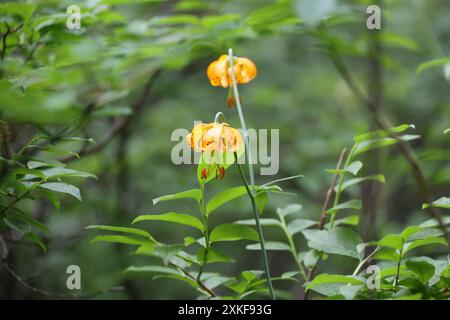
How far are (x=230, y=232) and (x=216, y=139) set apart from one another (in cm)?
16

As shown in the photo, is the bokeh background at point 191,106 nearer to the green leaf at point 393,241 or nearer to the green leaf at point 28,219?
the green leaf at point 28,219

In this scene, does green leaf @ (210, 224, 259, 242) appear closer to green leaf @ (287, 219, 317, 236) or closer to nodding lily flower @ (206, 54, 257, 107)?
green leaf @ (287, 219, 317, 236)

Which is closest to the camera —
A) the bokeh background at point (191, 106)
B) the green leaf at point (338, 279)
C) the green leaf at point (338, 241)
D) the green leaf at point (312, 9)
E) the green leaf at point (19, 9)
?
the green leaf at point (312, 9)

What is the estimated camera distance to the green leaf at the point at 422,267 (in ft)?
2.67

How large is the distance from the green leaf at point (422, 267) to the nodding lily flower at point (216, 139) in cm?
32

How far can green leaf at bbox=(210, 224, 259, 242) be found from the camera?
917 millimetres

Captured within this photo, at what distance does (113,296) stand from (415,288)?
1643 mm

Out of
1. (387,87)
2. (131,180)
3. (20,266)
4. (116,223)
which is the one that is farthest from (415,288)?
(387,87)

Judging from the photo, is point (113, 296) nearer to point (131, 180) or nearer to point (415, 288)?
point (131, 180)

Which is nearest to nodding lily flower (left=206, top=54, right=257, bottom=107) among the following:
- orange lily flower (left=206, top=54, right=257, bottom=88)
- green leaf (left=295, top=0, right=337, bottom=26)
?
orange lily flower (left=206, top=54, right=257, bottom=88)

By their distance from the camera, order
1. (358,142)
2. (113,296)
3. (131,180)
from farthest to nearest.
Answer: (131,180) < (113,296) < (358,142)

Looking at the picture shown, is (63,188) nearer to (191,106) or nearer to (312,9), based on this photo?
(312,9)

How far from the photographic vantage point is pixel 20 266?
6.59ft

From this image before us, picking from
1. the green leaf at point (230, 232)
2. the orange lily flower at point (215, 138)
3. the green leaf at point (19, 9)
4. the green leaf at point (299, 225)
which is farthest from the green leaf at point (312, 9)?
the green leaf at point (19, 9)
